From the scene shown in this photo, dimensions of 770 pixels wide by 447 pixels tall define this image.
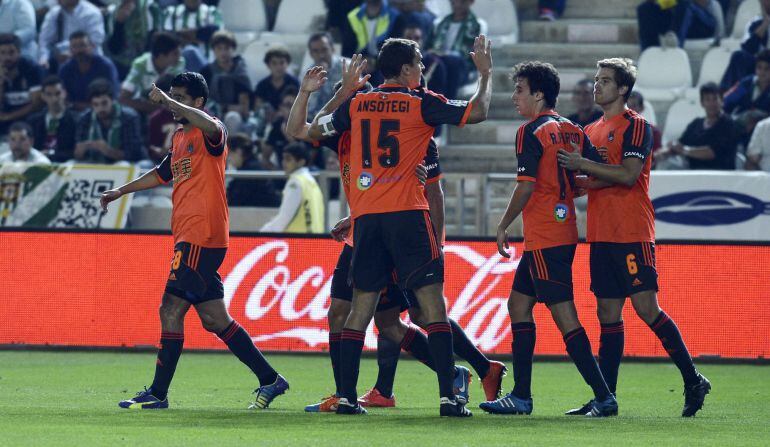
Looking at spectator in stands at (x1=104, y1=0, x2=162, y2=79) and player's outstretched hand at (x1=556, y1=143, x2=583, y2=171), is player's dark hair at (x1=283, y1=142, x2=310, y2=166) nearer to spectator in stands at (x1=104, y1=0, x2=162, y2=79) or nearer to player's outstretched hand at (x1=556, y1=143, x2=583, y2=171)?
spectator in stands at (x1=104, y1=0, x2=162, y2=79)

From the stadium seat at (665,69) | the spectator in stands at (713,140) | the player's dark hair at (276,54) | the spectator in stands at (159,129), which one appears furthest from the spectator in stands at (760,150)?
the spectator in stands at (159,129)

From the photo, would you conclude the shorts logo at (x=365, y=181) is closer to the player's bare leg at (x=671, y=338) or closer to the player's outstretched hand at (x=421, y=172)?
the player's outstretched hand at (x=421, y=172)

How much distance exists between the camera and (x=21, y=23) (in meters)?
21.3

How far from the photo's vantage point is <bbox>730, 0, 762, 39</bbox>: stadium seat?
2036 cm

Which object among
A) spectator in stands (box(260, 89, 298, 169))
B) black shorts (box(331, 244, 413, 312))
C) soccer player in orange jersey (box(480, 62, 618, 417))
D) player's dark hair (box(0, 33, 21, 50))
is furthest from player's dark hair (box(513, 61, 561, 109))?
player's dark hair (box(0, 33, 21, 50))

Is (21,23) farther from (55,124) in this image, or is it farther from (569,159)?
(569,159)

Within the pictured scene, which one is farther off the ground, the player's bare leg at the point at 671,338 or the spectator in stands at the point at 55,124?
the spectator in stands at the point at 55,124

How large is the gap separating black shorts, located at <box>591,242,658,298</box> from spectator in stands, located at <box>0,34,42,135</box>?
1219 cm

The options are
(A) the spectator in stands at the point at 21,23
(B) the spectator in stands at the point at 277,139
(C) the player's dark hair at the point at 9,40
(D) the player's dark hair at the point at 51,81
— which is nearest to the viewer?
(B) the spectator in stands at the point at 277,139

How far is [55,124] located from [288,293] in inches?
229

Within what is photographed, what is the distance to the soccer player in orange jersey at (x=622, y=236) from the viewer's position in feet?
30.3

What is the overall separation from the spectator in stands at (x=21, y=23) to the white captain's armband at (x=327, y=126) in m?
13.3

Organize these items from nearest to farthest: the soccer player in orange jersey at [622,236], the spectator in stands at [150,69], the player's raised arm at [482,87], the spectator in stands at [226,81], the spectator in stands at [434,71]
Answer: the player's raised arm at [482,87]
the soccer player in orange jersey at [622,236]
the spectator in stands at [434,71]
the spectator in stands at [226,81]
the spectator in stands at [150,69]

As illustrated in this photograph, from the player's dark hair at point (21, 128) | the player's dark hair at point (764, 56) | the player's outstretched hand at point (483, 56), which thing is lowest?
the player's dark hair at point (21, 128)
